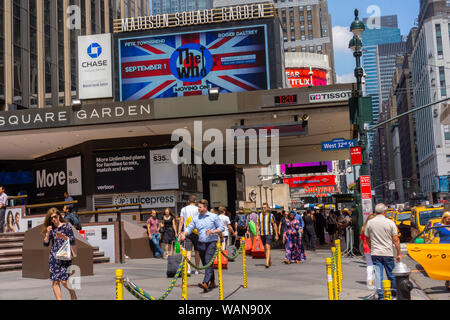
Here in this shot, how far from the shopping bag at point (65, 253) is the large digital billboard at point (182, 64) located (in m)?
21.2

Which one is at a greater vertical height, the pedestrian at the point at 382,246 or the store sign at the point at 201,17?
the store sign at the point at 201,17

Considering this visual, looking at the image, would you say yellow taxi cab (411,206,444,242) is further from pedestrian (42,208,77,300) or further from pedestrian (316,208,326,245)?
pedestrian (42,208,77,300)

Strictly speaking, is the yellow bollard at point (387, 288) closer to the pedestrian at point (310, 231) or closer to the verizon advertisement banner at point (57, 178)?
the pedestrian at point (310, 231)

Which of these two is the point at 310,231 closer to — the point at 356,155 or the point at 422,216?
the point at 422,216

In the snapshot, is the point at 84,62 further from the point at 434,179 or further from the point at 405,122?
the point at 405,122

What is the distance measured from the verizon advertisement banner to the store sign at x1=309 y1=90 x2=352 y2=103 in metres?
12.0

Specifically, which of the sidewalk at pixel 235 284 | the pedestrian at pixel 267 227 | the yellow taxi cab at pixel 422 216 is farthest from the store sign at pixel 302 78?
the sidewalk at pixel 235 284

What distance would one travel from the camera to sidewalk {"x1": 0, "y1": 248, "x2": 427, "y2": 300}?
11070 millimetres

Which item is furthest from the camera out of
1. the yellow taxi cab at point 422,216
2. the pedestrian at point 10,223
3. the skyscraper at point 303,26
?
the skyscraper at point 303,26

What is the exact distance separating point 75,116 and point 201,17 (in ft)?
36.5

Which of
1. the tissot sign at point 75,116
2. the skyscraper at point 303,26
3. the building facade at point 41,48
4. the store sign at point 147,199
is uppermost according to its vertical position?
the skyscraper at point 303,26

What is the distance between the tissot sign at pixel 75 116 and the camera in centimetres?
2266

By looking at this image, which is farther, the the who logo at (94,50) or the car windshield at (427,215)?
the the who logo at (94,50)

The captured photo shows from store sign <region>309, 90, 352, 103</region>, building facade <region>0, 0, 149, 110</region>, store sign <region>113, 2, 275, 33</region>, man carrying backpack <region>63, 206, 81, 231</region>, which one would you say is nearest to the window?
building facade <region>0, 0, 149, 110</region>
